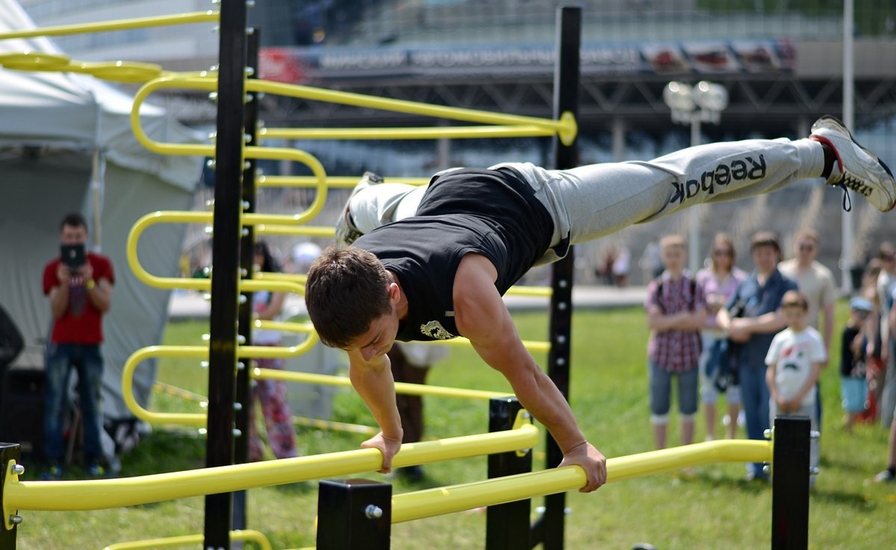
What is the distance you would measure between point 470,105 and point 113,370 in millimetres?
32160

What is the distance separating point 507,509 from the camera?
301 centimetres

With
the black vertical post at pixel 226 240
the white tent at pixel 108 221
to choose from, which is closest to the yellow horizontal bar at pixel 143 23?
the black vertical post at pixel 226 240

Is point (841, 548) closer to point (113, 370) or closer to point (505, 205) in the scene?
point (505, 205)

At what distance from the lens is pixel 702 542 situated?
5.00m

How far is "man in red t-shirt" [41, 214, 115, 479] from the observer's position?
5.97 metres

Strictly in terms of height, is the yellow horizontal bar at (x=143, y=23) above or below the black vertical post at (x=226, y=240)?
above

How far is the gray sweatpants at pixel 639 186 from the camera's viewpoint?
2.99 metres

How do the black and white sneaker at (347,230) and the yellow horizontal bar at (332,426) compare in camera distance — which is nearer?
the black and white sneaker at (347,230)

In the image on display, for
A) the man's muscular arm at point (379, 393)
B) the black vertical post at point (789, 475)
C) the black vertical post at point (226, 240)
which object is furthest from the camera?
the black vertical post at point (226, 240)

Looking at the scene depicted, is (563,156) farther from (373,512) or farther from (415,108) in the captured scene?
(373,512)

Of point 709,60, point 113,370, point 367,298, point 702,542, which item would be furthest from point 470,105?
point 367,298

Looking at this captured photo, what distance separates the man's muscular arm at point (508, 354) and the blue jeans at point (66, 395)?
4220 millimetres

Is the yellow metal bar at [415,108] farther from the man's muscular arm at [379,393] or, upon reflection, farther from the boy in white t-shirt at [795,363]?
the boy in white t-shirt at [795,363]

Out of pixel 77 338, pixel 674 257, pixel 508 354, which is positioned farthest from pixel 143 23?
pixel 674 257
